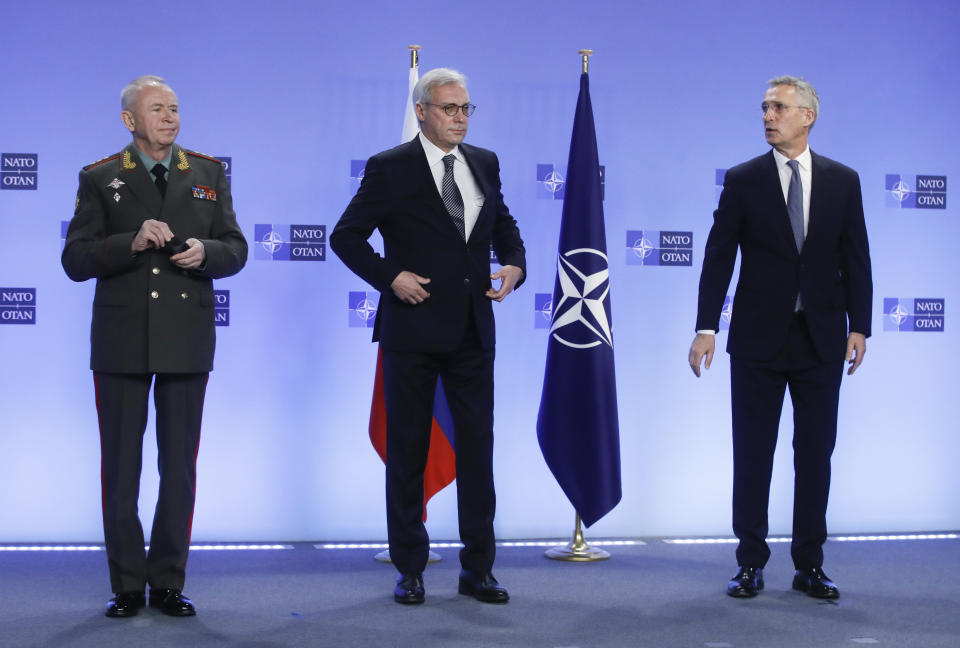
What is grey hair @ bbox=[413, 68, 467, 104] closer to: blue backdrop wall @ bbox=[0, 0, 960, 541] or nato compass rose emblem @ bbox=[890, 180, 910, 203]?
blue backdrop wall @ bbox=[0, 0, 960, 541]

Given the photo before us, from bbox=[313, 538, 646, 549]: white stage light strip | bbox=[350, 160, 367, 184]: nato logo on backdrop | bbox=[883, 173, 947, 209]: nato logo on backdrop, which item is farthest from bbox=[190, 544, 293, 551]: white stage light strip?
Answer: bbox=[883, 173, 947, 209]: nato logo on backdrop

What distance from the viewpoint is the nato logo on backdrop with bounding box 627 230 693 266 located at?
493 cm

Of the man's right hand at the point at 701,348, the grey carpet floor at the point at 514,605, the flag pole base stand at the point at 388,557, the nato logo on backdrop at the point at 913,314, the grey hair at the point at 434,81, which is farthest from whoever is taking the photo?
the nato logo on backdrop at the point at 913,314

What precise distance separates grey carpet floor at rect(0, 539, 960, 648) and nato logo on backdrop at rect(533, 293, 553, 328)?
1061mm

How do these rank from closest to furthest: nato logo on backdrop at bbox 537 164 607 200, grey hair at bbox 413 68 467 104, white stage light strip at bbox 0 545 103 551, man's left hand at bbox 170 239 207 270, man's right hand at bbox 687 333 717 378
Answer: man's left hand at bbox 170 239 207 270, grey hair at bbox 413 68 467 104, man's right hand at bbox 687 333 717 378, white stage light strip at bbox 0 545 103 551, nato logo on backdrop at bbox 537 164 607 200

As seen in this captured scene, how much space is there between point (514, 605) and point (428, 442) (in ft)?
2.06

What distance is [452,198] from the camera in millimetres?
3568

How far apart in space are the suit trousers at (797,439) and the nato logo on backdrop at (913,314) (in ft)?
5.20

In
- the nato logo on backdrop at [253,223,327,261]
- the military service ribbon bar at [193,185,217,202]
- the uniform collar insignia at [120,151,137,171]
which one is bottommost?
the nato logo on backdrop at [253,223,327,261]

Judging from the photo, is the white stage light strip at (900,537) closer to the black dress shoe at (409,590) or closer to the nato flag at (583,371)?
the nato flag at (583,371)

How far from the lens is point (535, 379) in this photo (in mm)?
4895

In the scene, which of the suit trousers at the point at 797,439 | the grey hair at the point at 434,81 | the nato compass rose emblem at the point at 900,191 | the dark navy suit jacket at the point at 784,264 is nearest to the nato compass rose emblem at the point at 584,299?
the dark navy suit jacket at the point at 784,264

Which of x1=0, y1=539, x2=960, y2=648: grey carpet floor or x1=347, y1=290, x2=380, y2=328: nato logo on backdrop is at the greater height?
x1=347, y1=290, x2=380, y2=328: nato logo on backdrop

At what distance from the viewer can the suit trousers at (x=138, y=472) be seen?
3.31 meters
